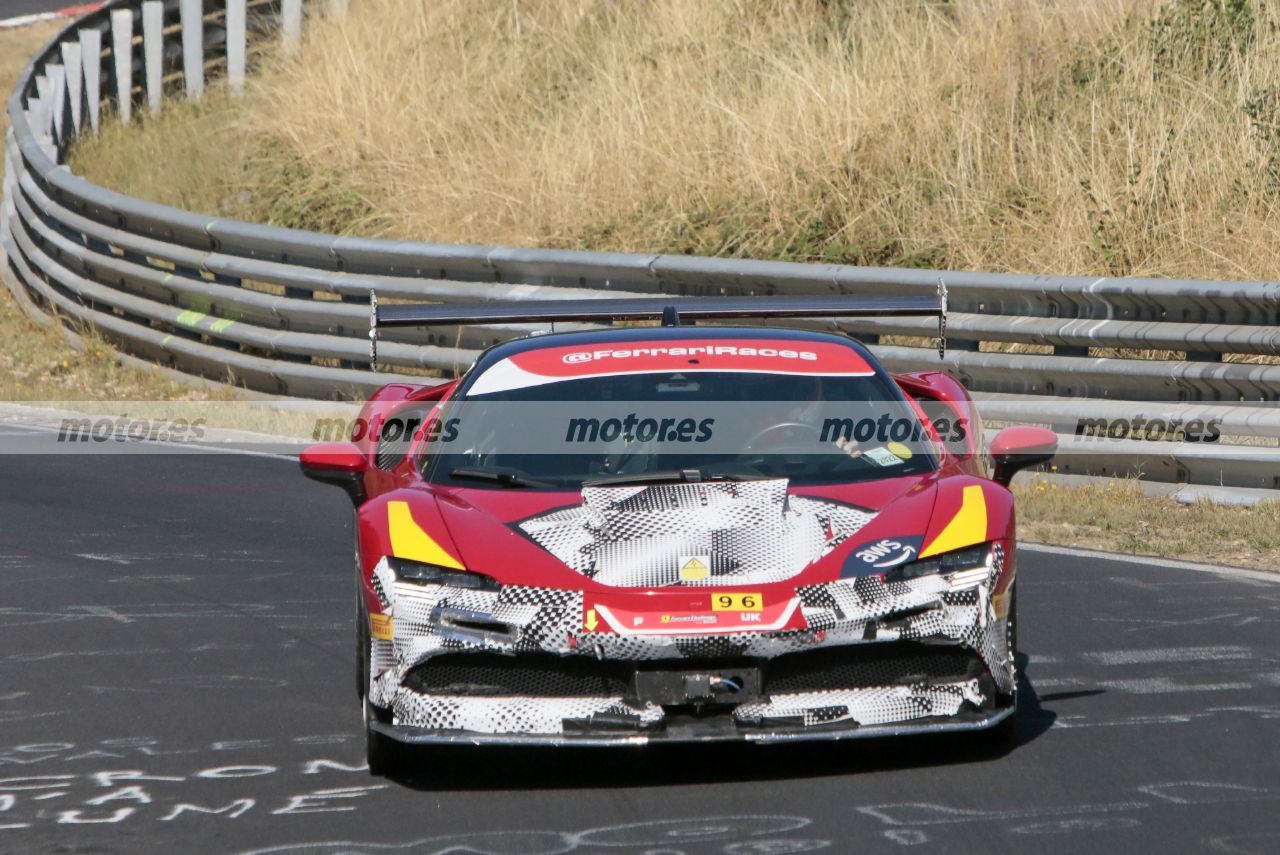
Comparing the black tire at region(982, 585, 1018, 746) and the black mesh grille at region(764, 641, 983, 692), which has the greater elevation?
the black mesh grille at region(764, 641, 983, 692)

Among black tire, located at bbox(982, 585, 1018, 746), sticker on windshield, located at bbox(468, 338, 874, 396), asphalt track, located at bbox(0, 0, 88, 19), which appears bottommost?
black tire, located at bbox(982, 585, 1018, 746)

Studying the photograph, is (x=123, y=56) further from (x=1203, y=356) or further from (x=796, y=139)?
(x=1203, y=356)

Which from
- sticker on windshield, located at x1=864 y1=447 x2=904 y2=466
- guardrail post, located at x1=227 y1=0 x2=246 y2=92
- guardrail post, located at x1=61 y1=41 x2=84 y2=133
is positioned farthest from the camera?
guardrail post, located at x1=227 y1=0 x2=246 y2=92

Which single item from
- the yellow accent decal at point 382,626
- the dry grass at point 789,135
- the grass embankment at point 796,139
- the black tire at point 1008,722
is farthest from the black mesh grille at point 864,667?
the dry grass at point 789,135

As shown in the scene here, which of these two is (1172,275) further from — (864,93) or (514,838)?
(514,838)

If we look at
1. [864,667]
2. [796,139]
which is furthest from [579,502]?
[796,139]

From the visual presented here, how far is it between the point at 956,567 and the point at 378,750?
168 centimetres

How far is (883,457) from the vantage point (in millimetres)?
6383

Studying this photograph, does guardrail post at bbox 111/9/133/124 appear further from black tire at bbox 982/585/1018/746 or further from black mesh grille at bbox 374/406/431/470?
black tire at bbox 982/585/1018/746

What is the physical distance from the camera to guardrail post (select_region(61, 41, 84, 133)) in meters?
23.7

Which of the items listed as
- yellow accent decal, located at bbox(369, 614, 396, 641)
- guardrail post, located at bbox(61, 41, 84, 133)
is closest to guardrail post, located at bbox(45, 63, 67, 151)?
guardrail post, located at bbox(61, 41, 84, 133)

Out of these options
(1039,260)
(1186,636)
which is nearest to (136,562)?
(1186,636)

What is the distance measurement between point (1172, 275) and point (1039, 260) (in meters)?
1.09

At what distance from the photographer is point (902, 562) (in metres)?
Result: 5.55
